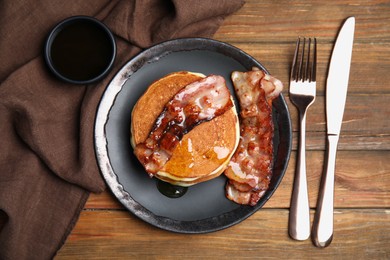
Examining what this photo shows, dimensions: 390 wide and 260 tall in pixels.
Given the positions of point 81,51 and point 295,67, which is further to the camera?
point 295,67

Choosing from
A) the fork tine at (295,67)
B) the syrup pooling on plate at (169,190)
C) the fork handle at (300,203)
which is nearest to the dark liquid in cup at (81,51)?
the syrup pooling on plate at (169,190)

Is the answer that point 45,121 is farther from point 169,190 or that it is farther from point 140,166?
point 169,190

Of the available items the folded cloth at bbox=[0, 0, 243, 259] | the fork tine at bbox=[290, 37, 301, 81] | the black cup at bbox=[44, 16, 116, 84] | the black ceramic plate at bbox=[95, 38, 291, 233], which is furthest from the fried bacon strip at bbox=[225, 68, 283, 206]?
the black cup at bbox=[44, 16, 116, 84]

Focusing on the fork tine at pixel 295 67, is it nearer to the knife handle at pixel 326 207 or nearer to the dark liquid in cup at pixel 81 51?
the knife handle at pixel 326 207

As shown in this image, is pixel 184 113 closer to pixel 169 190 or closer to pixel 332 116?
pixel 169 190


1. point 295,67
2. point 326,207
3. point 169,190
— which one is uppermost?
point 295,67

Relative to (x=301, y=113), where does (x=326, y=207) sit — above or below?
below

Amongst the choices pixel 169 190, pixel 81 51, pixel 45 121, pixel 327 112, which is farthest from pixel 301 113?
pixel 45 121
